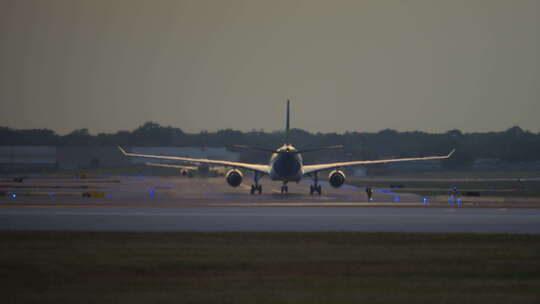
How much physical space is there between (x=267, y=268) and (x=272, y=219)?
14.7 metres

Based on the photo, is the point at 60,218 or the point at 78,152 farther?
the point at 78,152

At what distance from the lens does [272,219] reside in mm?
34281

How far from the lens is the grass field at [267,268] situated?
1603 cm

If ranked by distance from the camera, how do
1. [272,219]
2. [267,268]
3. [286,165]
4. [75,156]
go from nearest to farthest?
[267,268]
[272,219]
[286,165]
[75,156]

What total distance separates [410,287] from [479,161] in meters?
162

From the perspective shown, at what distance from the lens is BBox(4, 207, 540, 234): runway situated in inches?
1181

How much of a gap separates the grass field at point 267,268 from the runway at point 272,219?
120 inches

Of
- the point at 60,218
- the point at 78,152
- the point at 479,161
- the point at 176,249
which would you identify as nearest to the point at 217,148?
the point at 78,152

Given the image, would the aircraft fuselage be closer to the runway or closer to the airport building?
the runway

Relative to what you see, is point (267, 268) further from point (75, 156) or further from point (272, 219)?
point (75, 156)

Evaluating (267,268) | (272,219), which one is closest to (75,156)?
(272,219)

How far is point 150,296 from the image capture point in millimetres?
15836

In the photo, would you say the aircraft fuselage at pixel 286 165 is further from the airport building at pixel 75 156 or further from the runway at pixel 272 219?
the airport building at pixel 75 156

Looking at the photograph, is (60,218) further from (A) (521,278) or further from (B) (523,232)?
(A) (521,278)
